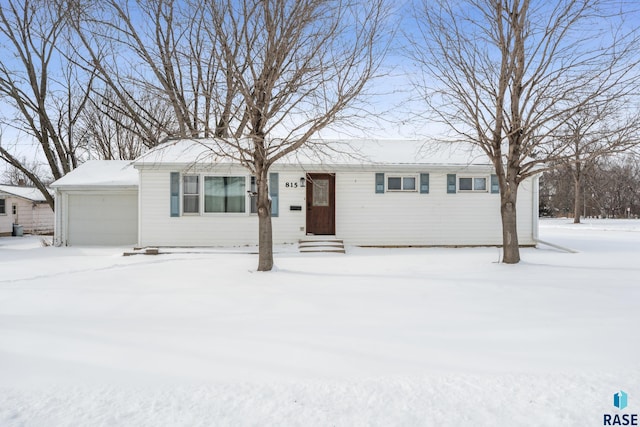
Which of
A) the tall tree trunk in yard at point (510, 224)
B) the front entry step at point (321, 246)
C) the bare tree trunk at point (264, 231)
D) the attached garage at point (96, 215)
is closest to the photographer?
the bare tree trunk at point (264, 231)

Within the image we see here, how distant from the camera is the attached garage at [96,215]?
14727 millimetres

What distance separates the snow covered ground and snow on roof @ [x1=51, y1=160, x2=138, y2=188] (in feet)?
24.1

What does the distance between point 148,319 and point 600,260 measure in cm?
1035

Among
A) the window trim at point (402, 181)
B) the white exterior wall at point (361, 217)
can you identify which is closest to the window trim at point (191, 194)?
the white exterior wall at point (361, 217)

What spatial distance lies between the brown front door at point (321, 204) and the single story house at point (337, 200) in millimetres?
33

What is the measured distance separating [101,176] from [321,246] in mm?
9182

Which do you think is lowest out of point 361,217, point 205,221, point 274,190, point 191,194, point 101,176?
point 205,221

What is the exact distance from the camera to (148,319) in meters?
5.04

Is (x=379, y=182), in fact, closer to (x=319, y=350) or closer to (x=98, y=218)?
(x=319, y=350)

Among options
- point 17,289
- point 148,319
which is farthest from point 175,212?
point 148,319

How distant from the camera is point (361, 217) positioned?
13.2 metres

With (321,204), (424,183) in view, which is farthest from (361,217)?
(424,183)

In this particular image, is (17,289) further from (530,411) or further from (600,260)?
(600,260)

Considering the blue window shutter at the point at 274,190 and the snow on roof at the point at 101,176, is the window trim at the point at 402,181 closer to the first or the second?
the blue window shutter at the point at 274,190
